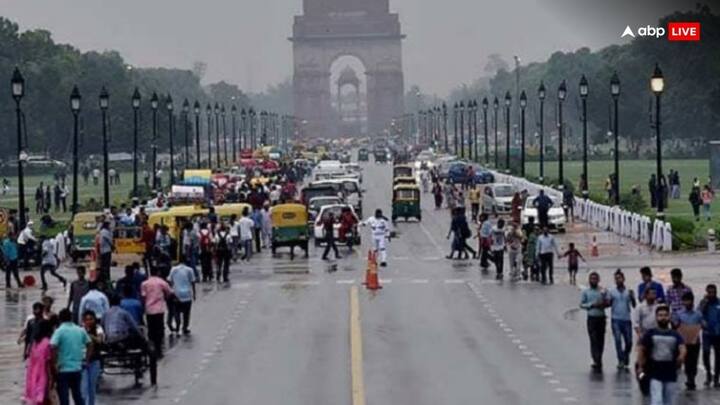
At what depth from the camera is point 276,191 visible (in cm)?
7362

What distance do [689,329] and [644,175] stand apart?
278 feet

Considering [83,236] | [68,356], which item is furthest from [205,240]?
[68,356]

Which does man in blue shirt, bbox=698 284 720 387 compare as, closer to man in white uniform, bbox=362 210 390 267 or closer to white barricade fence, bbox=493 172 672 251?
man in white uniform, bbox=362 210 390 267

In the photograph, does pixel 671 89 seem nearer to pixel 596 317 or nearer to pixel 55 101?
pixel 55 101

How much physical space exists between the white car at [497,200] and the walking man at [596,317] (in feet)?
135

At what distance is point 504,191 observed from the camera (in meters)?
72.9

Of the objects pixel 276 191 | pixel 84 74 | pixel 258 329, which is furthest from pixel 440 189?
pixel 84 74

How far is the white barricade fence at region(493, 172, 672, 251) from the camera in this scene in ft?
173

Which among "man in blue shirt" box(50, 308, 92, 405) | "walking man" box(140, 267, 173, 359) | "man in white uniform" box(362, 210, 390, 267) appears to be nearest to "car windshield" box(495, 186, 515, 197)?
"man in white uniform" box(362, 210, 390, 267)

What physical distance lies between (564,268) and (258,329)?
47.3ft

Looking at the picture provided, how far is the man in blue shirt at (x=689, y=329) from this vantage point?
86.4 feet

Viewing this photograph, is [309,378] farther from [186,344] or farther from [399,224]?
[399,224]

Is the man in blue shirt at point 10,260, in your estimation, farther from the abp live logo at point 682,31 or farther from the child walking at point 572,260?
the abp live logo at point 682,31

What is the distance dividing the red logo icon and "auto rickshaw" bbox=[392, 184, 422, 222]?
166 feet
